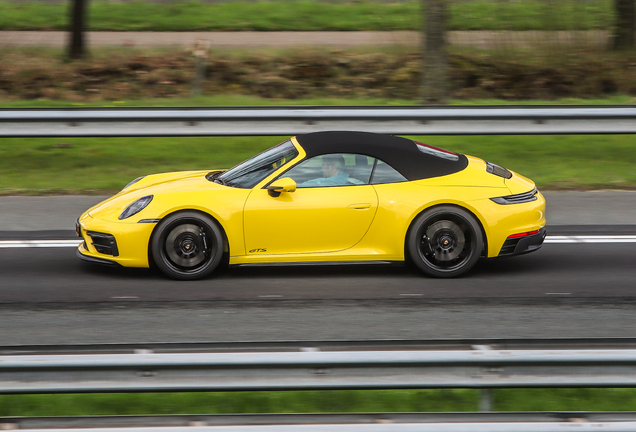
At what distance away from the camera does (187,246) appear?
6.87 metres

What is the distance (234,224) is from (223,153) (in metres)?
5.52

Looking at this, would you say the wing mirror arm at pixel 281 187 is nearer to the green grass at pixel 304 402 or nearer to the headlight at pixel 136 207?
the headlight at pixel 136 207

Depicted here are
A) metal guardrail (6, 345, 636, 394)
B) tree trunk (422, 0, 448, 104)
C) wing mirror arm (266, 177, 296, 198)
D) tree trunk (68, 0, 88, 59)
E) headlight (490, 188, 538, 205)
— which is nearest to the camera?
metal guardrail (6, 345, 636, 394)

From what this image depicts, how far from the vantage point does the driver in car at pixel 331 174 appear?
22.6 feet

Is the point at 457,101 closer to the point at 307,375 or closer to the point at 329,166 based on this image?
the point at 329,166

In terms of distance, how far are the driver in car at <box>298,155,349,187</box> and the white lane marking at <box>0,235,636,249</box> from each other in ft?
8.70

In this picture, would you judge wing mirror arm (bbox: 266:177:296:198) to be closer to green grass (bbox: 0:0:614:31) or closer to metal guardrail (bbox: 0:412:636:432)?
metal guardrail (bbox: 0:412:636:432)

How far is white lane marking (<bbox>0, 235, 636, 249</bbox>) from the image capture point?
8133 mm

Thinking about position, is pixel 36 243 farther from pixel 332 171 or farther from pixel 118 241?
pixel 332 171

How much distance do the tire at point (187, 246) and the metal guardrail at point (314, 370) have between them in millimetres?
3293

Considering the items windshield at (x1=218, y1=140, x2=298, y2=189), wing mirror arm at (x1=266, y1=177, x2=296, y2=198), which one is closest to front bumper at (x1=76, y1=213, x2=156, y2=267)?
windshield at (x1=218, y1=140, x2=298, y2=189)

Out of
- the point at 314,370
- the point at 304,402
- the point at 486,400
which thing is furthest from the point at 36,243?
the point at 486,400

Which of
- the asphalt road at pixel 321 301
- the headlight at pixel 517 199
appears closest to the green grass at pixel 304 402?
the asphalt road at pixel 321 301

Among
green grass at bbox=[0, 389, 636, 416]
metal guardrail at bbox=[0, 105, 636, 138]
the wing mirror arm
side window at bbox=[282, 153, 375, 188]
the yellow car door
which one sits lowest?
green grass at bbox=[0, 389, 636, 416]
